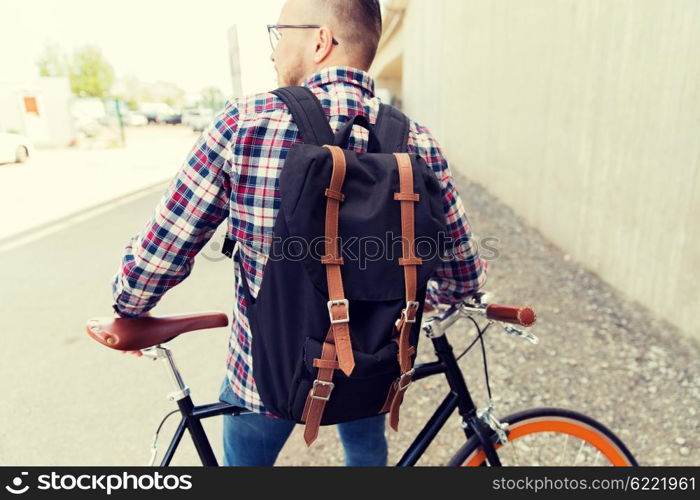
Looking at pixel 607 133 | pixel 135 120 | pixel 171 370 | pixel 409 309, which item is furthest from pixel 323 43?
pixel 135 120

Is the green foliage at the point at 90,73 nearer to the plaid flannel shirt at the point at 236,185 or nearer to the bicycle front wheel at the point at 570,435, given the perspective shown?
the plaid flannel shirt at the point at 236,185

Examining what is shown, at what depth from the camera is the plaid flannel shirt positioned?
1.08 meters

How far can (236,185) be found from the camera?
1.09 metres

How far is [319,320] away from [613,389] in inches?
99.8

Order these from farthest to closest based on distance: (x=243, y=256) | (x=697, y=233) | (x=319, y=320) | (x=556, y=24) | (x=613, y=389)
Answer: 1. (x=556, y=24)
2. (x=697, y=233)
3. (x=613, y=389)
4. (x=243, y=256)
5. (x=319, y=320)

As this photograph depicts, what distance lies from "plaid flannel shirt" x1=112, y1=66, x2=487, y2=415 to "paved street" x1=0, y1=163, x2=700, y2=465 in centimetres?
142

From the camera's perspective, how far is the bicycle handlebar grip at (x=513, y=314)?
135 centimetres

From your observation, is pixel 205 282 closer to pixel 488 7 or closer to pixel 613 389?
pixel 613 389

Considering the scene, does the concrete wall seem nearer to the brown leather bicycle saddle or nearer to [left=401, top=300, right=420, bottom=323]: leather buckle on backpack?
[left=401, top=300, right=420, bottom=323]: leather buckle on backpack

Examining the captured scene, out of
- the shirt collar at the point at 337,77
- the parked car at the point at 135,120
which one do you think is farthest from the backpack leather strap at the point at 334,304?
the parked car at the point at 135,120

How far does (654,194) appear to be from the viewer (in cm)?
369

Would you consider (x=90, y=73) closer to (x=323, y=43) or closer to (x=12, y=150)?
(x=12, y=150)

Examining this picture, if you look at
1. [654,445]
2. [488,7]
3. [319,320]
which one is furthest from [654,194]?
[488,7]

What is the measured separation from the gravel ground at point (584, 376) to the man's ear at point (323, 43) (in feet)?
6.26
